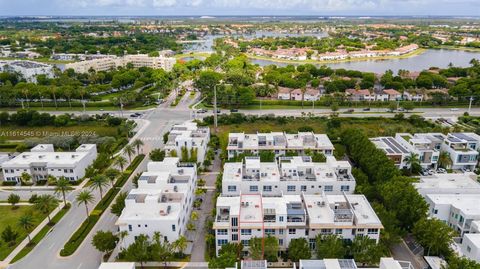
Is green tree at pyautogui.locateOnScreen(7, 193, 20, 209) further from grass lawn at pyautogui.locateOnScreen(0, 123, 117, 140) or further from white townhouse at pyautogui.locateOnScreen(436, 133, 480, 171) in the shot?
white townhouse at pyautogui.locateOnScreen(436, 133, 480, 171)

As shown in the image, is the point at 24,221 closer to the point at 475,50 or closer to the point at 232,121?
the point at 232,121

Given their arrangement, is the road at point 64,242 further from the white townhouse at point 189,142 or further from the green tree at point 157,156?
the white townhouse at point 189,142

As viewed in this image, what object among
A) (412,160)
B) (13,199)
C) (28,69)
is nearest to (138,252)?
(13,199)

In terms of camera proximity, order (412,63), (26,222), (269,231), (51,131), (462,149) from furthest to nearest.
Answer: (412,63), (51,131), (462,149), (26,222), (269,231)

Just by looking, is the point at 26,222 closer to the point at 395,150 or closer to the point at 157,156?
the point at 157,156

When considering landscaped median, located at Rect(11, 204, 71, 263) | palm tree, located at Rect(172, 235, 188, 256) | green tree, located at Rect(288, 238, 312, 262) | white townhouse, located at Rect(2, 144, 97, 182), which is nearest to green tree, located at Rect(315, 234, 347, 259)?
green tree, located at Rect(288, 238, 312, 262)

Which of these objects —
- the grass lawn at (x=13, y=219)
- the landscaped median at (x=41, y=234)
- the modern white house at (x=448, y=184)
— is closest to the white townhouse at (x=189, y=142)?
the landscaped median at (x=41, y=234)
